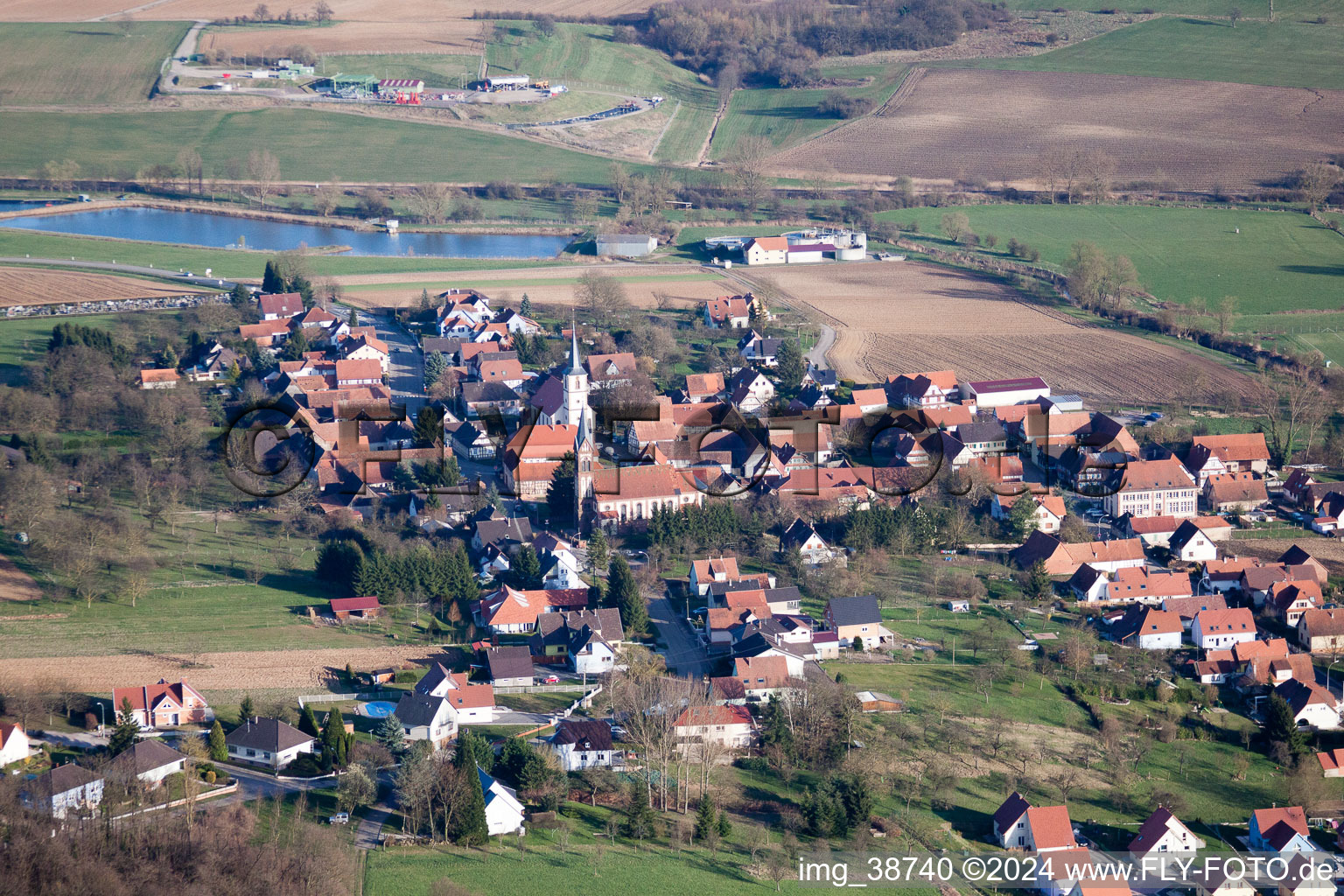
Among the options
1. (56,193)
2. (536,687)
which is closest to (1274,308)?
(536,687)

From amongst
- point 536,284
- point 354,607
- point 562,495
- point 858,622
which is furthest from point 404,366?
point 858,622

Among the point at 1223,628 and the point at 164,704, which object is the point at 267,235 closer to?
the point at 164,704

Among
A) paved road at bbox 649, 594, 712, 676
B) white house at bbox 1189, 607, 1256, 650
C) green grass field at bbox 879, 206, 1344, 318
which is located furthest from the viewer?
green grass field at bbox 879, 206, 1344, 318

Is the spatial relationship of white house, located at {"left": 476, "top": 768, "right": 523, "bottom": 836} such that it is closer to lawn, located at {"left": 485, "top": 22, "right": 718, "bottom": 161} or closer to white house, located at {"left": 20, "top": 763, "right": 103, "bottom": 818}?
white house, located at {"left": 20, "top": 763, "right": 103, "bottom": 818}

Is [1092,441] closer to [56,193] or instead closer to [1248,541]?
[1248,541]

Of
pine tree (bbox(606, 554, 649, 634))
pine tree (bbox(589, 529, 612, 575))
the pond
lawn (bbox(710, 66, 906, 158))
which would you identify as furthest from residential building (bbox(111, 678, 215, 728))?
lawn (bbox(710, 66, 906, 158))

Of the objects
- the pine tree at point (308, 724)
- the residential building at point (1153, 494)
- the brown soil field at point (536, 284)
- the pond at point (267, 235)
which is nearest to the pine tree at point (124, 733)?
the pine tree at point (308, 724)
